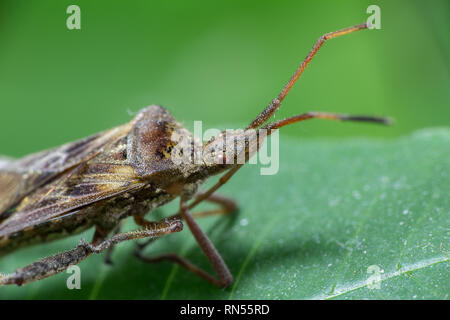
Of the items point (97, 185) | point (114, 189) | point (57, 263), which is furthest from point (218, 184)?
point (57, 263)

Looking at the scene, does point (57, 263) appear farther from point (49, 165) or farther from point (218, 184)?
point (218, 184)

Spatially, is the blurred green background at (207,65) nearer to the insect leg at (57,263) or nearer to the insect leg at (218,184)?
the insect leg at (218,184)

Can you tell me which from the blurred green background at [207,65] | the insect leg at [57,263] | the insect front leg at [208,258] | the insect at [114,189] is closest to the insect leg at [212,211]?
the insect at [114,189]

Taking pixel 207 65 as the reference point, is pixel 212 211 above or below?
below

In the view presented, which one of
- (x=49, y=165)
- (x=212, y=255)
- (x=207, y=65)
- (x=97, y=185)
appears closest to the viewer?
(x=212, y=255)

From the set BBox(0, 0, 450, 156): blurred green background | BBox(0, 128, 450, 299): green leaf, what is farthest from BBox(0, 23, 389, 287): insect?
BBox(0, 0, 450, 156): blurred green background

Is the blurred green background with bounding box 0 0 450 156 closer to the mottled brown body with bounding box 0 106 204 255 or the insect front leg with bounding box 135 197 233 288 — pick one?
the mottled brown body with bounding box 0 106 204 255
